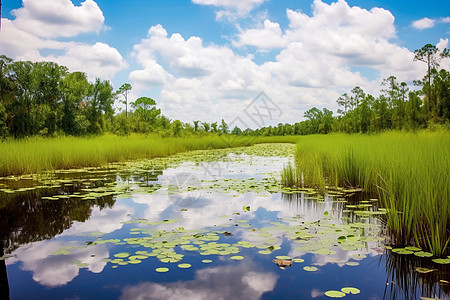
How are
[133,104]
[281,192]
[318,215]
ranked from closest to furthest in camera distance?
[318,215] → [281,192] → [133,104]

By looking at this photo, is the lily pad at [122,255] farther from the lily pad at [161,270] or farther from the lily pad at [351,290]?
the lily pad at [351,290]

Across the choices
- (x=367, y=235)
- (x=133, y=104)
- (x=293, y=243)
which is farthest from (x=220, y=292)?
(x=133, y=104)

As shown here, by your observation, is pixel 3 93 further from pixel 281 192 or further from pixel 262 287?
pixel 262 287

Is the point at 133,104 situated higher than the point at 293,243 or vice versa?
the point at 133,104

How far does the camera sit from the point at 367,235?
398 centimetres

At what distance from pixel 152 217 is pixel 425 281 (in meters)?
3.72

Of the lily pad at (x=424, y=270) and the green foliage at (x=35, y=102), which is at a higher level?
the green foliage at (x=35, y=102)

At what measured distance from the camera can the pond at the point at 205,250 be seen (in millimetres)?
2727

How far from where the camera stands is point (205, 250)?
3535mm

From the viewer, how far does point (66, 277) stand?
2.97 metres

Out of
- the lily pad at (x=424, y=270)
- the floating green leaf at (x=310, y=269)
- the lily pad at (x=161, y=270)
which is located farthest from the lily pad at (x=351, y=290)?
the lily pad at (x=161, y=270)

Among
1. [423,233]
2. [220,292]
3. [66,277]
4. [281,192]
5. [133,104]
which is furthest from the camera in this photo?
[133,104]

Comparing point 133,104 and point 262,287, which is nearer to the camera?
point 262,287

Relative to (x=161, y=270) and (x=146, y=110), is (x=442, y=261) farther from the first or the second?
(x=146, y=110)
